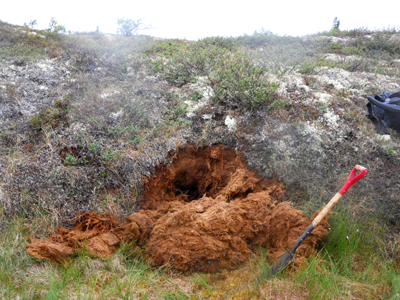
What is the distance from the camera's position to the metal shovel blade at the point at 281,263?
2863 millimetres

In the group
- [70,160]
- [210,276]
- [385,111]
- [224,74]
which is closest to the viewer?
[210,276]

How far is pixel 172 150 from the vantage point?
4.30 m

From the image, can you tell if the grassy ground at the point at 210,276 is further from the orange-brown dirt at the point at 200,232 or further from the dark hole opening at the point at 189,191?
the dark hole opening at the point at 189,191

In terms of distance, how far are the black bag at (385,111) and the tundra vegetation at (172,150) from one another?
5.6 inches

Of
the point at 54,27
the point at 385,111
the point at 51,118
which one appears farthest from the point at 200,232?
the point at 54,27

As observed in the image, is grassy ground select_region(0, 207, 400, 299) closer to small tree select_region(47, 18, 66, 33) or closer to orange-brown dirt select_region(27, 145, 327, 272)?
orange-brown dirt select_region(27, 145, 327, 272)

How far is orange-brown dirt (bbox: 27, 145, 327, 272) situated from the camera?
3119 mm

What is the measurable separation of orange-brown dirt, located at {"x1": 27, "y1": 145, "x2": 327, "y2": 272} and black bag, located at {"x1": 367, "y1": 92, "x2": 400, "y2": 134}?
2059mm

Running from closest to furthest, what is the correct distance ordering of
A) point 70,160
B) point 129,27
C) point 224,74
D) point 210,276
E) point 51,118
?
point 210,276, point 70,160, point 51,118, point 224,74, point 129,27

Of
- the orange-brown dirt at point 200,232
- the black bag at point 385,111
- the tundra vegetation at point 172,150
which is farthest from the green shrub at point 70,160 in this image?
the black bag at point 385,111

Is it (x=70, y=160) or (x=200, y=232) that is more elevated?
(x=70, y=160)

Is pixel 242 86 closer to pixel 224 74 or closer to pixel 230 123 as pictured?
pixel 224 74

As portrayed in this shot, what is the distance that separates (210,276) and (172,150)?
195cm

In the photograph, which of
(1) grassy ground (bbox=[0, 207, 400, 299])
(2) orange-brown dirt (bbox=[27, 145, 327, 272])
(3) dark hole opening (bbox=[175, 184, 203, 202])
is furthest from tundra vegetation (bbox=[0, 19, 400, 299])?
(3) dark hole opening (bbox=[175, 184, 203, 202])
